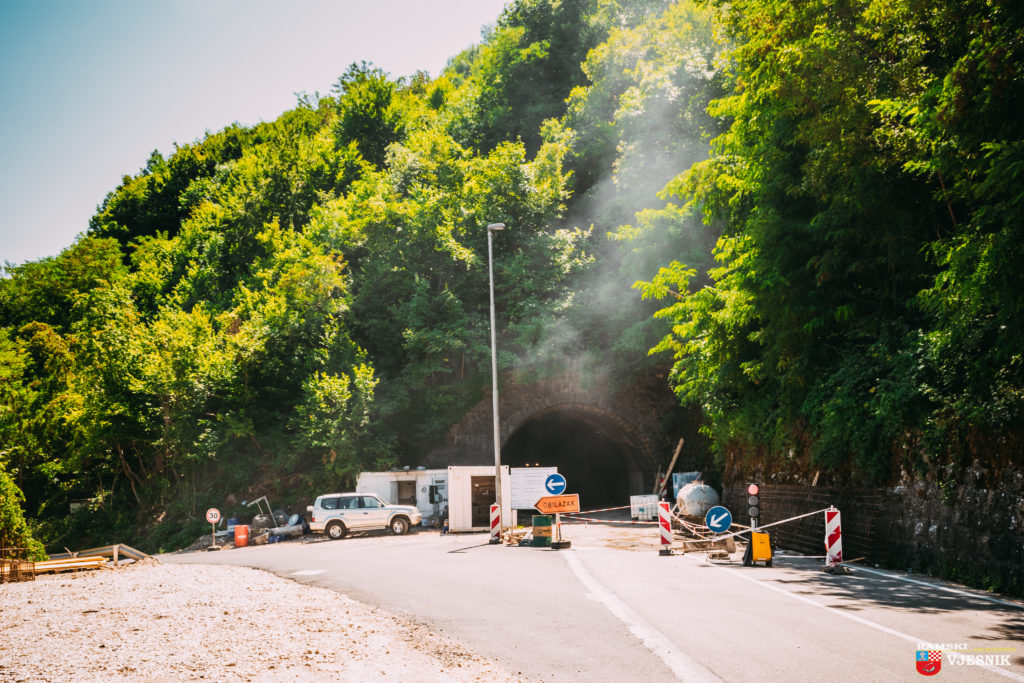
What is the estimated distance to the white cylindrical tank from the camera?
2428 cm

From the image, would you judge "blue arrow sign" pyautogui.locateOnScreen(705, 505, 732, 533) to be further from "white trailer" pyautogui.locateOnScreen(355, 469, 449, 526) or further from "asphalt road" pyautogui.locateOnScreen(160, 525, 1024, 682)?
"white trailer" pyautogui.locateOnScreen(355, 469, 449, 526)

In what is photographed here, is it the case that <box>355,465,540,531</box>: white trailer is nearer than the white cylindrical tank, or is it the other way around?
the white cylindrical tank

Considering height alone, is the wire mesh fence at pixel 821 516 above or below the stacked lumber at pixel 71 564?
above

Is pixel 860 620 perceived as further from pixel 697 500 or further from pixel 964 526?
pixel 697 500

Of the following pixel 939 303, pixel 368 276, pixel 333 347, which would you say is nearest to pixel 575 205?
pixel 368 276

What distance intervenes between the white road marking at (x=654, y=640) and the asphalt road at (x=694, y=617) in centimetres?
2

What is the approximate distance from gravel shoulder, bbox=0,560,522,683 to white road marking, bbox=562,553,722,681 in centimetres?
151

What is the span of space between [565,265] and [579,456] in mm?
16590

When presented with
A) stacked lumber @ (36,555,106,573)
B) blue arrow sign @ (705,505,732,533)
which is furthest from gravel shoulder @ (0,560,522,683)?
blue arrow sign @ (705,505,732,533)

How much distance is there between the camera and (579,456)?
47.5 m

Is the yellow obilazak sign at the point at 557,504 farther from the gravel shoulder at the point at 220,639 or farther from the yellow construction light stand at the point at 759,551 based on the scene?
the gravel shoulder at the point at 220,639

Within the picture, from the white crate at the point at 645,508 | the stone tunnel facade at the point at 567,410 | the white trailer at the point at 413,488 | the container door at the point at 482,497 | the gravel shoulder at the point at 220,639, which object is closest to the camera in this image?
the gravel shoulder at the point at 220,639

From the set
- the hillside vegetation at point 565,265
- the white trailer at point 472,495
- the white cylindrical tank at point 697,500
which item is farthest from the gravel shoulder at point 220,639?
the white cylindrical tank at point 697,500

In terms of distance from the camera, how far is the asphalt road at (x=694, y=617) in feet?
20.4
